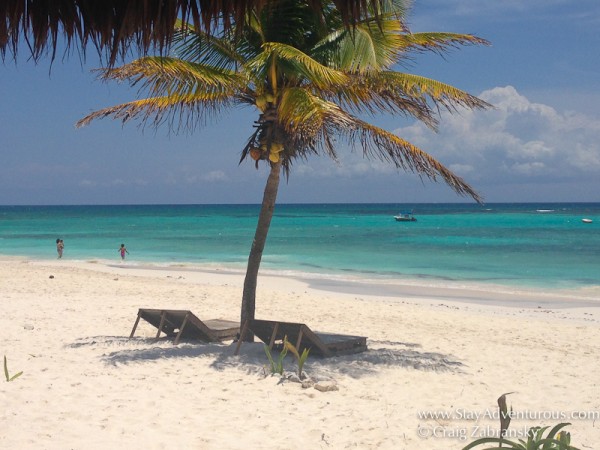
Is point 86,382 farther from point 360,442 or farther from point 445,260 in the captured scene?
point 445,260

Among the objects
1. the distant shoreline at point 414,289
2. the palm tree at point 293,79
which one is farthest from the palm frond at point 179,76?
the distant shoreline at point 414,289

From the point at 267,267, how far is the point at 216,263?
2.74 metres

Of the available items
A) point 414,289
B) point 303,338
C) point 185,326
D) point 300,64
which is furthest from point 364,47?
point 414,289

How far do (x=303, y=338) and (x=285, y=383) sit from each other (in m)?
0.98

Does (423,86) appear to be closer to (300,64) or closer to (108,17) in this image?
(300,64)

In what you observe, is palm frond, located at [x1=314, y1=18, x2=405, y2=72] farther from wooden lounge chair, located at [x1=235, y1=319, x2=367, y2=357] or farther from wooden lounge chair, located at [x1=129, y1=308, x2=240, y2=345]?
wooden lounge chair, located at [x1=129, y1=308, x2=240, y2=345]

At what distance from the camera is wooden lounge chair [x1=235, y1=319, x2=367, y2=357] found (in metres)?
8.02

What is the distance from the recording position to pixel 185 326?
9.37m

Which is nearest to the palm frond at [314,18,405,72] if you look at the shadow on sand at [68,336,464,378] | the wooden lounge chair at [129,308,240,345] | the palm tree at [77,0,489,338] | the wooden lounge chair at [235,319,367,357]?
the palm tree at [77,0,489,338]

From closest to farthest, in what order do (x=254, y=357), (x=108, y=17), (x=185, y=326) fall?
1. (x=108, y=17)
2. (x=254, y=357)
3. (x=185, y=326)

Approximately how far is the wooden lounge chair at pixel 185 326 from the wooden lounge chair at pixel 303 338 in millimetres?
834

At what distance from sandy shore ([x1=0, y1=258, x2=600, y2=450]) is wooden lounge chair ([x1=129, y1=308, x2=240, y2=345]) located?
248 millimetres

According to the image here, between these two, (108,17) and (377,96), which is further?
(377,96)

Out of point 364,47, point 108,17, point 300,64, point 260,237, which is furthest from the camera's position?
point 260,237
